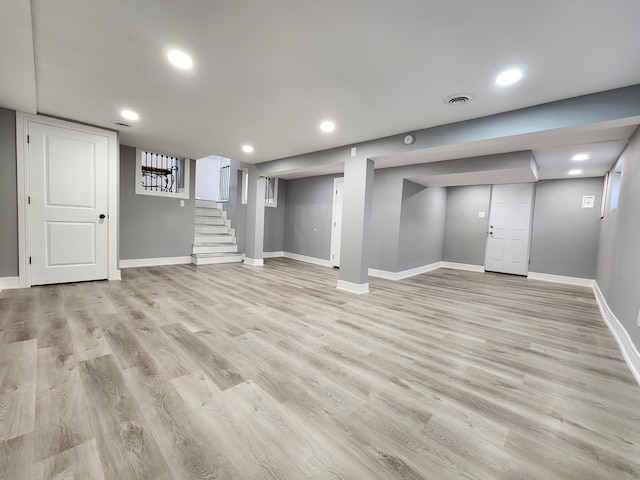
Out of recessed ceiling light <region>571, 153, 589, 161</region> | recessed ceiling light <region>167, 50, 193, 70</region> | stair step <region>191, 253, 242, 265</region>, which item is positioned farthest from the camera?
stair step <region>191, 253, 242, 265</region>

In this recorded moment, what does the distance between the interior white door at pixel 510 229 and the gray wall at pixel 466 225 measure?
0.53ft

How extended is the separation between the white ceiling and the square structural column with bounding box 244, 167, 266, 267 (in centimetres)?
285

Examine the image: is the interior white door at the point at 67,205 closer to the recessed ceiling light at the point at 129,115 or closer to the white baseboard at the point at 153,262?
the recessed ceiling light at the point at 129,115

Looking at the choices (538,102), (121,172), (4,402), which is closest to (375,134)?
(538,102)

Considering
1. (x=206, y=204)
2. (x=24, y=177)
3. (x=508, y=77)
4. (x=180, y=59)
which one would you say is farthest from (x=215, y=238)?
(x=508, y=77)

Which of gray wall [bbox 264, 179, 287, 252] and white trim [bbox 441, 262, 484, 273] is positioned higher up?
gray wall [bbox 264, 179, 287, 252]

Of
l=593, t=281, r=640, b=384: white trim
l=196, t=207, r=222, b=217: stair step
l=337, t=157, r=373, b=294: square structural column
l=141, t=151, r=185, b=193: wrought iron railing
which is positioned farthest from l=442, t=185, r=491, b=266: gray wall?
l=141, t=151, r=185, b=193: wrought iron railing

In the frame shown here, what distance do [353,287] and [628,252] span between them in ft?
10.0

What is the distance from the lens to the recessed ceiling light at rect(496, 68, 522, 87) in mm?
2127

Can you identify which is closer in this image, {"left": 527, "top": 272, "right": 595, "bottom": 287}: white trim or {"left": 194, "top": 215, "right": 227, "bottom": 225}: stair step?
{"left": 527, "top": 272, "right": 595, "bottom": 287}: white trim

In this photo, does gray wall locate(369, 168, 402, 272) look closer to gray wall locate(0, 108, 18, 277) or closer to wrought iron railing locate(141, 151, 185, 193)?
wrought iron railing locate(141, 151, 185, 193)

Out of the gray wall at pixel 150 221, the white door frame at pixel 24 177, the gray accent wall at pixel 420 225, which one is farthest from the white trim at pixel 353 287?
the white door frame at pixel 24 177

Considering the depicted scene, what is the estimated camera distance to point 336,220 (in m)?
6.58

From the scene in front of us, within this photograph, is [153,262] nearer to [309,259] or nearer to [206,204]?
[206,204]
